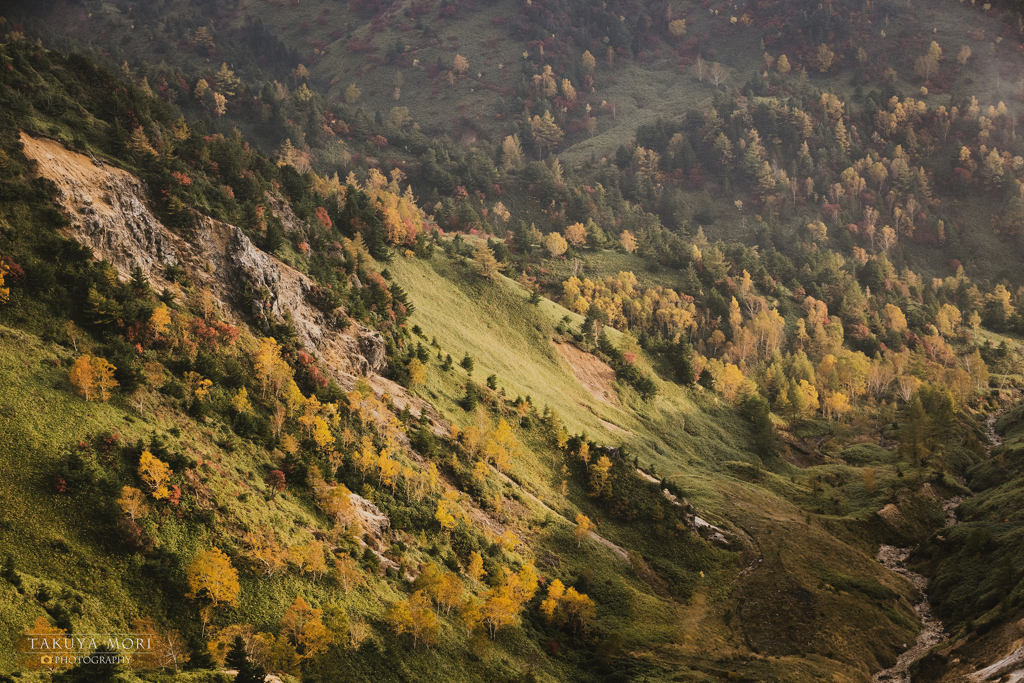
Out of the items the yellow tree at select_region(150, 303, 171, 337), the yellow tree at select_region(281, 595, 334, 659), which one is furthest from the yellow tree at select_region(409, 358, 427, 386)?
the yellow tree at select_region(281, 595, 334, 659)

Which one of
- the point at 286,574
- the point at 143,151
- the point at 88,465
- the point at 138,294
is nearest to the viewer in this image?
the point at 88,465

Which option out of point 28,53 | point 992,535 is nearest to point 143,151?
point 28,53

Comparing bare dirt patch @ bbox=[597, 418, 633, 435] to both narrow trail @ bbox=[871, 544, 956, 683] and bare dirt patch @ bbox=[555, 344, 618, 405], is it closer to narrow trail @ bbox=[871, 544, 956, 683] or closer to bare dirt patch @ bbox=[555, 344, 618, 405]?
bare dirt patch @ bbox=[555, 344, 618, 405]

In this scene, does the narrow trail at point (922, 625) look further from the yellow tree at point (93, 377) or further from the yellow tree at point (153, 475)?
the yellow tree at point (93, 377)

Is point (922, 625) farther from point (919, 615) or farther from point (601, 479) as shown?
point (601, 479)

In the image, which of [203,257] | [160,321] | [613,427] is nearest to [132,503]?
[160,321]

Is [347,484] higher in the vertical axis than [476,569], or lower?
higher

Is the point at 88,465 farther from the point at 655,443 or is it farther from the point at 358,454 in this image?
the point at 655,443
